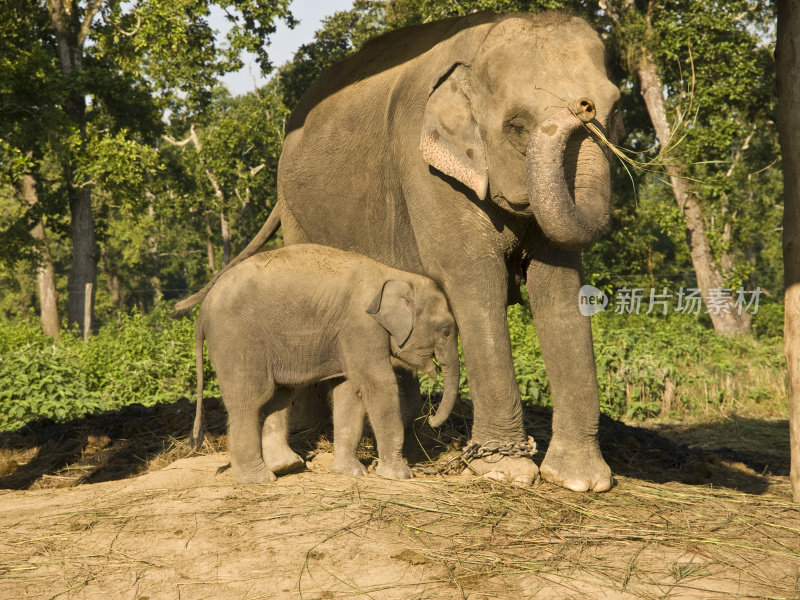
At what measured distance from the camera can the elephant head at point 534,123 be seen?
4883 millimetres

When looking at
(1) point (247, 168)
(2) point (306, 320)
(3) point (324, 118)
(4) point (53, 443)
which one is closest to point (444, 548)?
(2) point (306, 320)

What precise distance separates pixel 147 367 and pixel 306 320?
603cm

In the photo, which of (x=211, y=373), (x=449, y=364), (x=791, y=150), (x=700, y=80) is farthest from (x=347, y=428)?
(x=700, y=80)

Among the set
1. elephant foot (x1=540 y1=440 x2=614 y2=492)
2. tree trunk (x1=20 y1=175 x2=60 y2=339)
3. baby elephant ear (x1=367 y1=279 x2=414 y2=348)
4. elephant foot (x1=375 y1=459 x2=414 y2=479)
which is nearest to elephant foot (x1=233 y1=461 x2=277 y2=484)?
elephant foot (x1=375 y1=459 x2=414 y2=479)

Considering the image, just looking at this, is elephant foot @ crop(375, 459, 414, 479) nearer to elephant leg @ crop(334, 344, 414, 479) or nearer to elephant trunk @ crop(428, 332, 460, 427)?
elephant leg @ crop(334, 344, 414, 479)

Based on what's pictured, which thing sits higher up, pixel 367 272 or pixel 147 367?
pixel 367 272

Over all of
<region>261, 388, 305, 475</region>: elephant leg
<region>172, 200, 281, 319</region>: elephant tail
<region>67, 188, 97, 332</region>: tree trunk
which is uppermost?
<region>67, 188, 97, 332</region>: tree trunk

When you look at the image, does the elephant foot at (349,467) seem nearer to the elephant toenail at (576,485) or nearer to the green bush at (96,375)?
the elephant toenail at (576,485)

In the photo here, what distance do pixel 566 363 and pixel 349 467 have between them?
1540mm

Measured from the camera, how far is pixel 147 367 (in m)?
11.1

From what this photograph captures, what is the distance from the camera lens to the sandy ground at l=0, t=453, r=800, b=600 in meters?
3.85

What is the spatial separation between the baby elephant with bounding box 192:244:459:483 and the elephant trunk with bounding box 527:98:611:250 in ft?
3.73

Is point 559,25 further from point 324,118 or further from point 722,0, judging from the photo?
point 722,0

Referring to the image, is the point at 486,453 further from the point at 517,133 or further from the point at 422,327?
the point at 517,133
